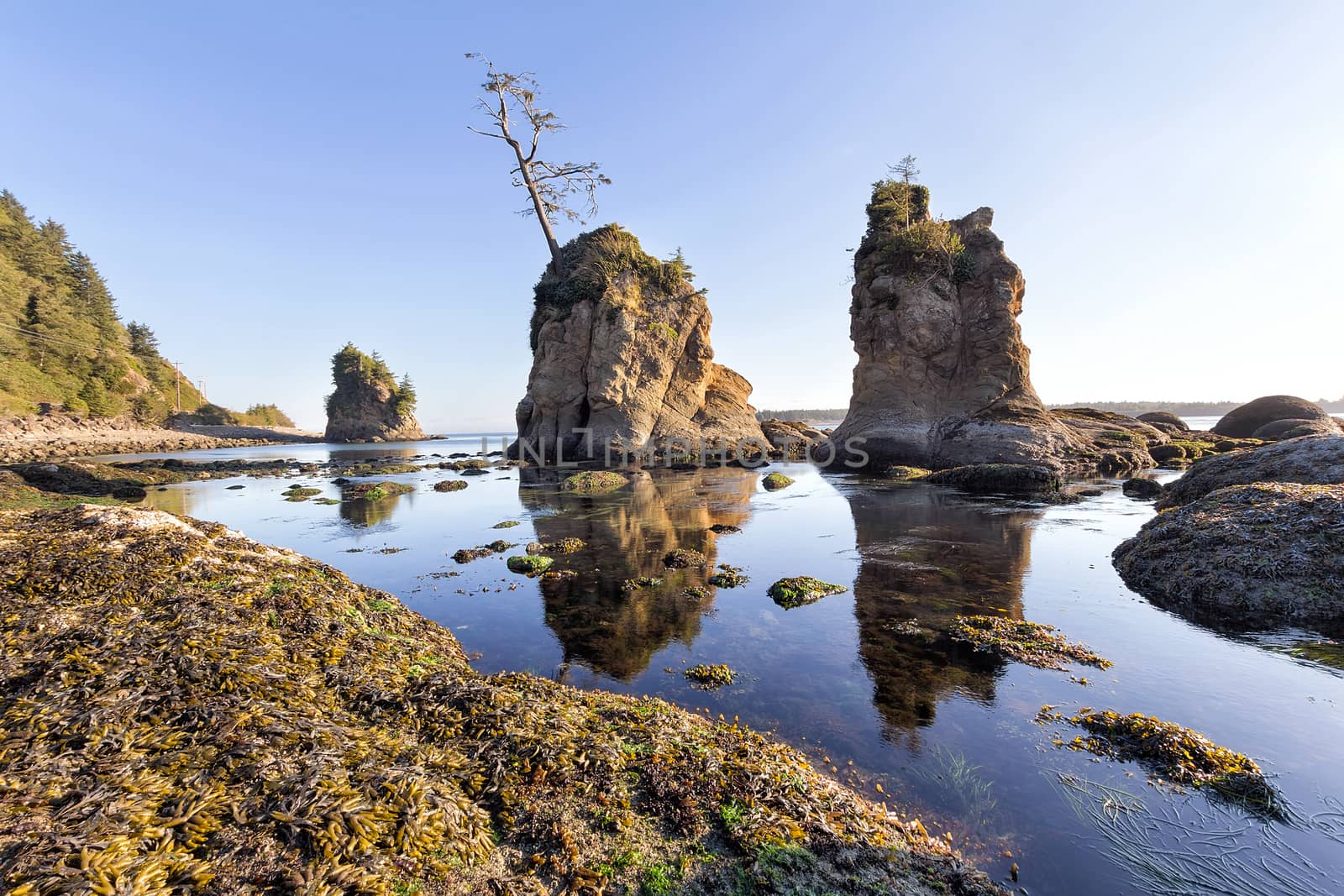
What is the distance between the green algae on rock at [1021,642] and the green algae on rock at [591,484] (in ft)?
59.9

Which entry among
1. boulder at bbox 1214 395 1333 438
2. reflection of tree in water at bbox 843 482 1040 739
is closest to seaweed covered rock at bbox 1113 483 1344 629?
reflection of tree in water at bbox 843 482 1040 739

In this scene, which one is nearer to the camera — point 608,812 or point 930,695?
point 608,812

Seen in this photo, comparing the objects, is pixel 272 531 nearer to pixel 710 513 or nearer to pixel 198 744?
pixel 710 513

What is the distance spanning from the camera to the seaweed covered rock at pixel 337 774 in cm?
275

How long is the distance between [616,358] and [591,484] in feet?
41.2

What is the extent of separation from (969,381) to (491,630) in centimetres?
3300

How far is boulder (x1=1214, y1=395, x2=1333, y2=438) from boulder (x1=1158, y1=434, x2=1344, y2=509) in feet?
108

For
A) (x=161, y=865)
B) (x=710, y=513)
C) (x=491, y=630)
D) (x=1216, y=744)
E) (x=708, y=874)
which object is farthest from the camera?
(x=710, y=513)

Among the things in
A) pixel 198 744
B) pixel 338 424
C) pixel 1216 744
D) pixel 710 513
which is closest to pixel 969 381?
pixel 710 513

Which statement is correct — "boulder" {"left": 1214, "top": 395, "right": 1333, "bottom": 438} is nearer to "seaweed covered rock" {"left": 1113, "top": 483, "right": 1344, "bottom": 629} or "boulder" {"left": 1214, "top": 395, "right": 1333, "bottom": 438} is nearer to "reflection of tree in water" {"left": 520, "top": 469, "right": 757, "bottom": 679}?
"seaweed covered rock" {"left": 1113, "top": 483, "right": 1344, "bottom": 629}

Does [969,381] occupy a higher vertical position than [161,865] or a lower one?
higher

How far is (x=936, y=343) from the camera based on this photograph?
32.2 metres

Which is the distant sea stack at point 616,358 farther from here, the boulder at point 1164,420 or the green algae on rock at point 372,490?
the boulder at point 1164,420

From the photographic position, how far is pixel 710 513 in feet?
61.7
